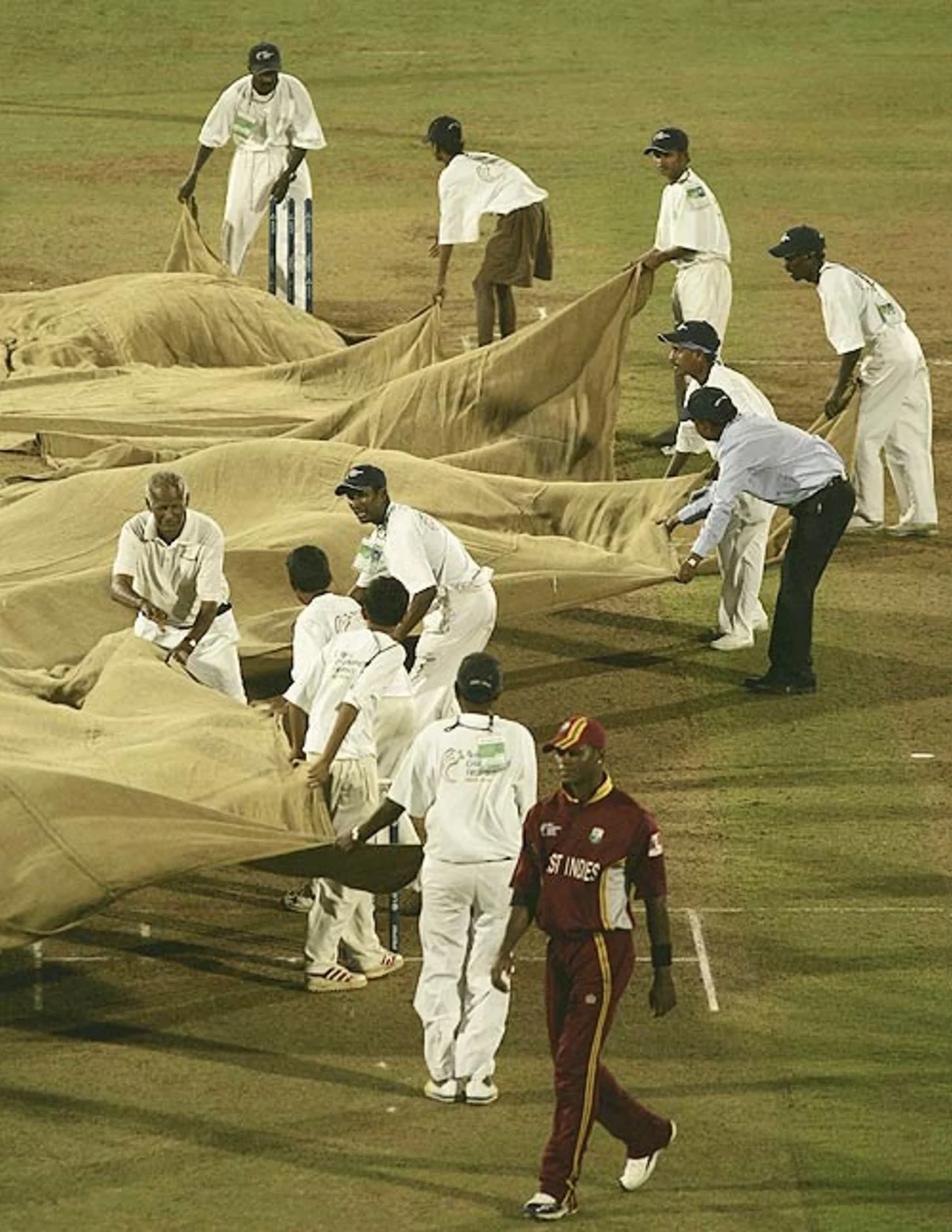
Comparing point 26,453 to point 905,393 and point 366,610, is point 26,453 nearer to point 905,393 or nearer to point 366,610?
point 905,393

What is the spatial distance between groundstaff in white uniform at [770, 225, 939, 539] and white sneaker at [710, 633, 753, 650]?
6.26 ft

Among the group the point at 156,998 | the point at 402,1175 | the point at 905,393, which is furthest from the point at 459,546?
the point at 905,393

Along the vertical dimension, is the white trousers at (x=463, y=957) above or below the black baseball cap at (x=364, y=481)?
below

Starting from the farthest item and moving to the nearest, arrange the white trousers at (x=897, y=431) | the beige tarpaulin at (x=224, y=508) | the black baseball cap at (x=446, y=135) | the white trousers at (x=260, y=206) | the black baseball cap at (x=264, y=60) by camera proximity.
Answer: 1. the white trousers at (x=260, y=206)
2. the black baseball cap at (x=264, y=60)
3. the black baseball cap at (x=446, y=135)
4. the white trousers at (x=897, y=431)
5. the beige tarpaulin at (x=224, y=508)

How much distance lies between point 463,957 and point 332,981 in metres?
1.27

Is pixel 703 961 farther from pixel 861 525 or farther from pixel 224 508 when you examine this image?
pixel 861 525

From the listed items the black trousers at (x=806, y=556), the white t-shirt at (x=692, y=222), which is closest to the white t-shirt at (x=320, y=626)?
the black trousers at (x=806, y=556)

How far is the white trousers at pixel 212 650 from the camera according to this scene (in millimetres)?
14430

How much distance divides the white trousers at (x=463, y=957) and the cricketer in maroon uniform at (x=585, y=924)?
0.74 metres

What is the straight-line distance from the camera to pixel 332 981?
12.6 meters

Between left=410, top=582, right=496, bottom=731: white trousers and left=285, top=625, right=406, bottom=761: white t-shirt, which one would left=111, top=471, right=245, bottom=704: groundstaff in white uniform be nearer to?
left=410, top=582, right=496, bottom=731: white trousers

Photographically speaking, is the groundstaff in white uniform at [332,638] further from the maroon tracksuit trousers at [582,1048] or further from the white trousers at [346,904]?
the maroon tracksuit trousers at [582,1048]

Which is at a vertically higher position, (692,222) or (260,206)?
(692,222)

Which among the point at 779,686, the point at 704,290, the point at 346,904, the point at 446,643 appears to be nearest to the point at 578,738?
the point at 346,904
